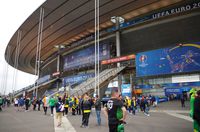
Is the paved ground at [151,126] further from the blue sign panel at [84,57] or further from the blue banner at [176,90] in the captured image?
the blue sign panel at [84,57]

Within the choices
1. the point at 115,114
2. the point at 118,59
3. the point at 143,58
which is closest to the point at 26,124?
the point at 115,114

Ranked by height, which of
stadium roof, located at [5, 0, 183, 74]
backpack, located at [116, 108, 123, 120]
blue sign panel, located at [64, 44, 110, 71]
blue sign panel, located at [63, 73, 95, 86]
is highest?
stadium roof, located at [5, 0, 183, 74]

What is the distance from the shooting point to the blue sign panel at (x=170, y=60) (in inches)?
1107

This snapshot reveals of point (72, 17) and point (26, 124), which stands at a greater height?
point (72, 17)

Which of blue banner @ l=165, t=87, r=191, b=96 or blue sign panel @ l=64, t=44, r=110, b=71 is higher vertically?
blue sign panel @ l=64, t=44, r=110, b=71

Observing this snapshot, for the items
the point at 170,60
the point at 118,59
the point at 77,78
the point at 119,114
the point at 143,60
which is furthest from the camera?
the point at 77,78

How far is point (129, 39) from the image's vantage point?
38.9 metres

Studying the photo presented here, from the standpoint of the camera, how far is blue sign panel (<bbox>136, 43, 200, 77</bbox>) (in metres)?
28.1

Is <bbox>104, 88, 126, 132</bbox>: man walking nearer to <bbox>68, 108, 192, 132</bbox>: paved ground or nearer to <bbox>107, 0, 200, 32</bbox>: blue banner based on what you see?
<bbox>68, 108, 192, 132</bbox>: paved ground

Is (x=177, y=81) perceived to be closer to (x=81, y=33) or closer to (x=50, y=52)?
(x=81, y=33)

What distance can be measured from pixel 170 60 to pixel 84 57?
2328cm

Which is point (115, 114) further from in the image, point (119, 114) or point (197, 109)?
point (197, 109)

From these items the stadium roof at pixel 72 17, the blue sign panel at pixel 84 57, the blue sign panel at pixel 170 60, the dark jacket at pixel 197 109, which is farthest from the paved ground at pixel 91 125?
the blue sign panel at pixel 84 57

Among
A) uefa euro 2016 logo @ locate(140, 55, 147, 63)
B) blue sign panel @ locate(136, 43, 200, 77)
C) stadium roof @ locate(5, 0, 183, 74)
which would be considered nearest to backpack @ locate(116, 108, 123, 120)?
blue sign panel @ locate(136, 43, 200, 77)
